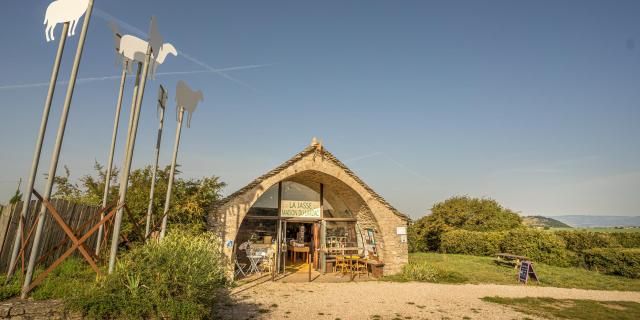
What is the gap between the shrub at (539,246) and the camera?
15.2 m

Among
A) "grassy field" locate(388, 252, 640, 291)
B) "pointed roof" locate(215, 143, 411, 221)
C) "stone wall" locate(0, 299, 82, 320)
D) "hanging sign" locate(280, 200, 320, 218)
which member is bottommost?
"grassy field" locate(388, 252, 640, 291)

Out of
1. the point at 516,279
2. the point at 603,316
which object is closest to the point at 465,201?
the point at 516,279

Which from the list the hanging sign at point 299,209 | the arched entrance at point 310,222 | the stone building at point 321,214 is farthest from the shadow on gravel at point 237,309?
the hanging sign at point 299,209

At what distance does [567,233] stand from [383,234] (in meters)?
12.1

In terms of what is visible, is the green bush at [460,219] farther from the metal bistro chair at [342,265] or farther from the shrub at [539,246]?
the metal bistro chair at [342,265]

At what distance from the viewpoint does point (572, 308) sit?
7.74 m

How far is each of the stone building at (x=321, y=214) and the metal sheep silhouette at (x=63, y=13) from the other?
6561mm

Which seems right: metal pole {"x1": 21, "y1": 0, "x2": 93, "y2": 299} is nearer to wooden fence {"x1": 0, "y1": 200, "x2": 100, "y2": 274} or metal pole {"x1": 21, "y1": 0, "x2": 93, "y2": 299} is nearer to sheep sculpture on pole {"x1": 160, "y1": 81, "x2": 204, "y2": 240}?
wooden fence {"x1": 0, "y1": 200, "x2": 100, "y2": 274}

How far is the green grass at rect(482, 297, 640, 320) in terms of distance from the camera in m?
7.13

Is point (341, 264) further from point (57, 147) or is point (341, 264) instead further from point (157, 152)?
point (57, 147)

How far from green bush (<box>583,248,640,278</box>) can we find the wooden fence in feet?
61.0

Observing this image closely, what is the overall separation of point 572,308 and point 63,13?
12.5 meters

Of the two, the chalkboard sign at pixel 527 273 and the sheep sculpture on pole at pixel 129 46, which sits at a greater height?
the sheep sculpture on pole at pixel 129 46

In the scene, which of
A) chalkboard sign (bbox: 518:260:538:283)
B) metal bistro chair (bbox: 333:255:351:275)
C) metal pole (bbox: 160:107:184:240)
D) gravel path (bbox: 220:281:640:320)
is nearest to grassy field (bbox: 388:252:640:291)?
chalkboard sign (bbox: 518:260:538:283)
